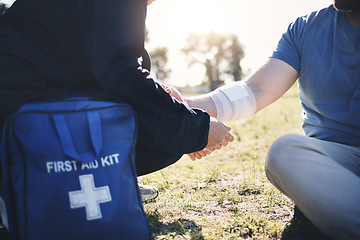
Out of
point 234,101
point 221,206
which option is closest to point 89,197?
point 221,206

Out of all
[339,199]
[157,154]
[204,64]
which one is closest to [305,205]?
[339,199]

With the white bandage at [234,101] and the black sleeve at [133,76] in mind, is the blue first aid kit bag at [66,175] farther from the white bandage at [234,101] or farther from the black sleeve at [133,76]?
the white bandage at [234,101]

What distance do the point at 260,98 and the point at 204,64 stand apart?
2385 inches

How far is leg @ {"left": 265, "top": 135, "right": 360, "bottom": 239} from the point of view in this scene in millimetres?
1681

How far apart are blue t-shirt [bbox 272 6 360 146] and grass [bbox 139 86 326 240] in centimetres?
59

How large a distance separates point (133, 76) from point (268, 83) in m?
1.25

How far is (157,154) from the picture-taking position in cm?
222

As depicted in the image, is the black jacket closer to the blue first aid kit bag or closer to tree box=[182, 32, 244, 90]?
the blue first aid kit bag

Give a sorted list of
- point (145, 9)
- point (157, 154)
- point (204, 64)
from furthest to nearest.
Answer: point (204, 64) → point (157, 154) → point (145, 9)

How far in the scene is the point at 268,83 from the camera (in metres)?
2.68

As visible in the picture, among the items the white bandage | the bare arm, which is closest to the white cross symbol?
the bare arm

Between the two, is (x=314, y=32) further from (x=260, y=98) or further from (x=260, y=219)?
(x=260, y=219)

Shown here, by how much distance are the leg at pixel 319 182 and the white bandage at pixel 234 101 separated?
0.80 meters

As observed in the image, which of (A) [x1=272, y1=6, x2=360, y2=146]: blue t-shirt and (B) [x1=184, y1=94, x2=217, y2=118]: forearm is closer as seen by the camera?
(A) [x1=272, y1=6, x2=360, y2=146]: blue t-shirt
